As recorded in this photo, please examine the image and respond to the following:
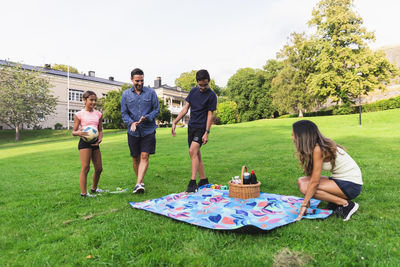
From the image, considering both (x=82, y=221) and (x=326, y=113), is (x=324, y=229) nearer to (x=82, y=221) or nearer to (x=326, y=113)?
(x=82, y=221)

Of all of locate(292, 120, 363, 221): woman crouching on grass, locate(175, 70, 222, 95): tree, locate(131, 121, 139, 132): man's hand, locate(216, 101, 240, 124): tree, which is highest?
locate(175, 70, 222, 95): tree

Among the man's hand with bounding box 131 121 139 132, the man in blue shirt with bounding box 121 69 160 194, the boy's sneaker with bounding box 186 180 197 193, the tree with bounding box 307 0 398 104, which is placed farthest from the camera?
the tree with bounding box 307 0 398 104

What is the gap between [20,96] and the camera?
29859 mm

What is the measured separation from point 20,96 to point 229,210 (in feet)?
113

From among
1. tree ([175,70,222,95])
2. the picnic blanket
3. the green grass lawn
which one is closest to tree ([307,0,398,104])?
the green grass lawn

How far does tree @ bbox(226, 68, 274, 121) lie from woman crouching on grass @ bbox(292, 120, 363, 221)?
4586 cm

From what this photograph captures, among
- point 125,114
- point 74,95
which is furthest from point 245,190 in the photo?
point 74,95

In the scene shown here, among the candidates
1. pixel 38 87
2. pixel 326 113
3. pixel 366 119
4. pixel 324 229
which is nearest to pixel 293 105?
pixel 326 113

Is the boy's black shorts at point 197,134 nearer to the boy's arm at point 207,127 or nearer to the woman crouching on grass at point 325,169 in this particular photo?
the boy's arm at point 207,127

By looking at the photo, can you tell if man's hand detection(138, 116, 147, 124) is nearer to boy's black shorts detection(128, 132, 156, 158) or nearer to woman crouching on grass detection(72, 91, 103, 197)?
boy's black shorts detection(128, 132, 156, 158)

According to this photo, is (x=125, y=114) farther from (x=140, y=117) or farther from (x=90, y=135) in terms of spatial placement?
(x=90, y=135)

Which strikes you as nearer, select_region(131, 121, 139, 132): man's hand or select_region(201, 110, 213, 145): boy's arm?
select_region(131, 121, 139, 132): man's hand

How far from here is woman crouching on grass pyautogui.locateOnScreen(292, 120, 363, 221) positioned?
313 centimetres

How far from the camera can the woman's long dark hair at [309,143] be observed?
312cm
